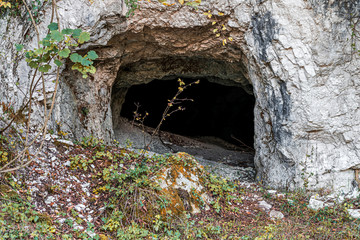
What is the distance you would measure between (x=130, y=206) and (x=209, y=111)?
1016 cm

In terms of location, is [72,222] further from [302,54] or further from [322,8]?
[322,8]

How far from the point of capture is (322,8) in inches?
187

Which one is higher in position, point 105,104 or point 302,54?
point 302,54

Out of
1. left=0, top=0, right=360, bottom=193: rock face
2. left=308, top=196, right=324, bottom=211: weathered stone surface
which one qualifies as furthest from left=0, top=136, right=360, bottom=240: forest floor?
left=0, top=0, right=360, bottom=193: rock face

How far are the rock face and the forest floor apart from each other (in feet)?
1.91

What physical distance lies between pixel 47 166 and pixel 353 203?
4286 millimetres

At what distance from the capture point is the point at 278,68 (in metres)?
5.01

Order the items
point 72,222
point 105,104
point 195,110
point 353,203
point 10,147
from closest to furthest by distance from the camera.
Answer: point 72,222, point 10,147, point 353,203, point 105,104, point 195,110

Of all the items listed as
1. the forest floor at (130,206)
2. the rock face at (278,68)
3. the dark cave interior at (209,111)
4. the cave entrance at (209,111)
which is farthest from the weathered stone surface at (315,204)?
the dark cave interior at (209,111)

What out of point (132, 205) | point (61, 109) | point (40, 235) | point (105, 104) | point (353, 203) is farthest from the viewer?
point (105, 104)

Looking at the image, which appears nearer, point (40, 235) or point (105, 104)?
point (40, 235)

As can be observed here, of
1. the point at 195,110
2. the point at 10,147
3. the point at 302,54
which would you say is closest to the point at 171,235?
the point at 10,147

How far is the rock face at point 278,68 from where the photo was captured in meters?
4.80

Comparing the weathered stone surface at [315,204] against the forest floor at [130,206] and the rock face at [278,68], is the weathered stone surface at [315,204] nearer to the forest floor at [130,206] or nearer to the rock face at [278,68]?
the forest floor at [130,206]
